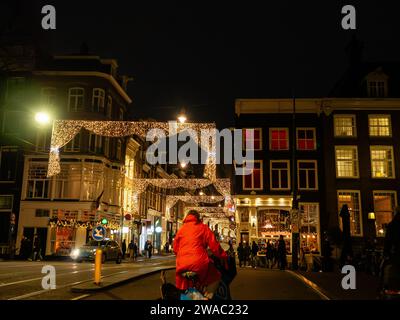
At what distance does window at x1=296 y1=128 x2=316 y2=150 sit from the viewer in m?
37.2

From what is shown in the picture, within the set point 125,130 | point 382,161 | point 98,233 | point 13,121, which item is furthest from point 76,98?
point 98,233

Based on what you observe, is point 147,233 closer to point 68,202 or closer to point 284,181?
point 68,202

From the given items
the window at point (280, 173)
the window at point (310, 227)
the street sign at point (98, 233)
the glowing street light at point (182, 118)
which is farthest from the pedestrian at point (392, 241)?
the window at point (280, 173)

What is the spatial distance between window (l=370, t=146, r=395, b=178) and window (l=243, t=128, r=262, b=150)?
29.0ft

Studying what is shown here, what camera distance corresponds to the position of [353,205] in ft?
117

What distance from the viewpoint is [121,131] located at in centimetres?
2688

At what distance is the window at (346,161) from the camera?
3634 centimetres

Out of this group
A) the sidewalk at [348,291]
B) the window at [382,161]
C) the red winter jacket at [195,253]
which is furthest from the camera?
the window at [382,161]

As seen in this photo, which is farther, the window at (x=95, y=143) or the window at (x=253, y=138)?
the window at (x=95, y=143)

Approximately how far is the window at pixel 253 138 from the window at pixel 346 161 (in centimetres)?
616

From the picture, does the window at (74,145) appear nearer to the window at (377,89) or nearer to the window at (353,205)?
the window at (353,205)

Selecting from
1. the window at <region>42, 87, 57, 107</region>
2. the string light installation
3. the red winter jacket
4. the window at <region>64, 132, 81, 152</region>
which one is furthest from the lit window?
the red winter jacket

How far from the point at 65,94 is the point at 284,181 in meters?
20.7
